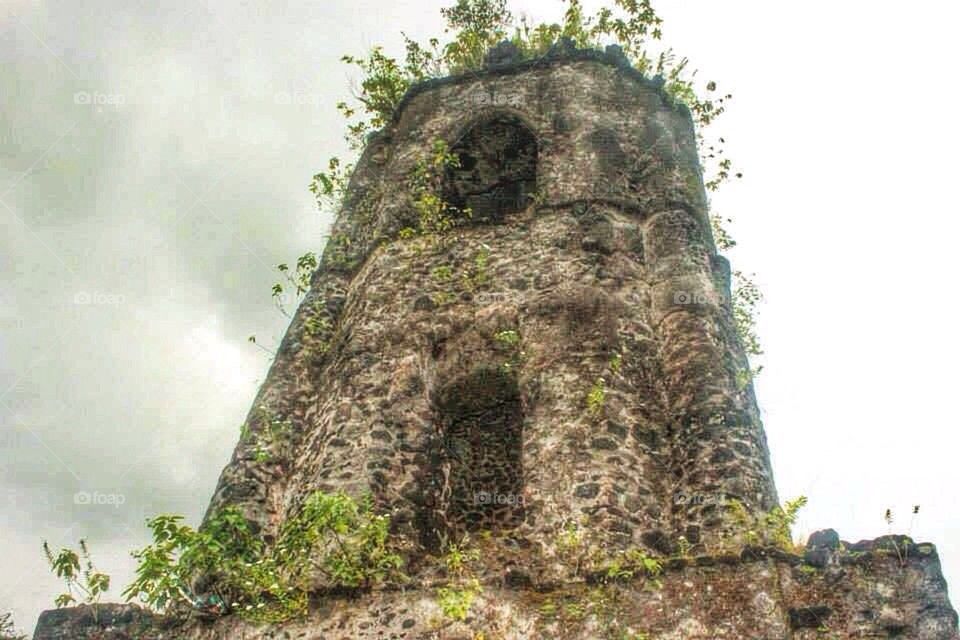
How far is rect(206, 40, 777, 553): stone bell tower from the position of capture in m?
7.52

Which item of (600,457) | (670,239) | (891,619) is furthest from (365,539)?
(670,239)

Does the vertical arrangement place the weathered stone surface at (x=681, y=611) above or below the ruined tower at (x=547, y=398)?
below

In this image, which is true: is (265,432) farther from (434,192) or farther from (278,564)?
(434,192)

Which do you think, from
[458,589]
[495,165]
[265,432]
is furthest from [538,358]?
[495,165]

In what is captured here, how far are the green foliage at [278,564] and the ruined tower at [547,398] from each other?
21cm

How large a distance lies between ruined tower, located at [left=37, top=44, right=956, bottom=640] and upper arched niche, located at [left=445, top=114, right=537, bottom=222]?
29mm

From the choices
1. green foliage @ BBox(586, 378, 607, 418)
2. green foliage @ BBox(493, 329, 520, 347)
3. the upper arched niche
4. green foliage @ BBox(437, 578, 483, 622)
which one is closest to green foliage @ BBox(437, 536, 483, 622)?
green foliage @ BBox(437, 578, 483, 622)

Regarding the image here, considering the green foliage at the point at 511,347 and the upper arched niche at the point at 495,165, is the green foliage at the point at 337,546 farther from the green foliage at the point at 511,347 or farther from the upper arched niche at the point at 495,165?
the upper arched niche at the point at 495,165

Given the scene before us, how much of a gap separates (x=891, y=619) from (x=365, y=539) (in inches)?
159

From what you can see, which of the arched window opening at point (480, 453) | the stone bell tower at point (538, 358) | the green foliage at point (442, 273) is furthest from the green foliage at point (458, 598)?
the green foliage at point (442, 273)

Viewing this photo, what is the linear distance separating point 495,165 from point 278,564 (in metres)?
6.88

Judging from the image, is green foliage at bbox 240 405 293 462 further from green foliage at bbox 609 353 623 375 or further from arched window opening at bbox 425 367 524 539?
green foliage at bbox 609 353 623 375

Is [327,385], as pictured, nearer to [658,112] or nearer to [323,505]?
[323,505]

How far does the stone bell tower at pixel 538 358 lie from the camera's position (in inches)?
296
